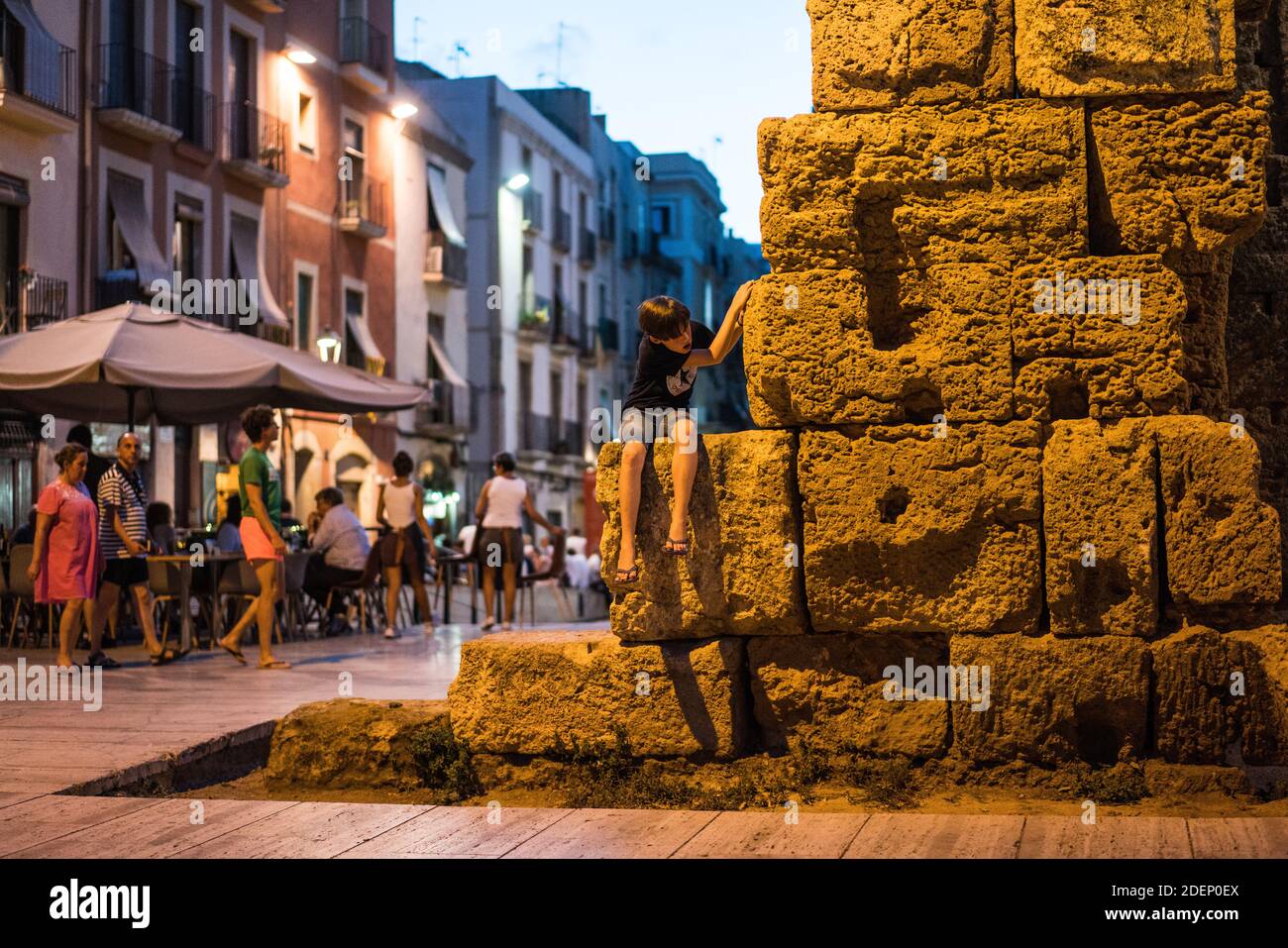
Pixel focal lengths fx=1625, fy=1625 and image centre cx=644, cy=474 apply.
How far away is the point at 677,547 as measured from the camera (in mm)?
6078

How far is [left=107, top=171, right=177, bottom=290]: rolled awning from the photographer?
72.5ft

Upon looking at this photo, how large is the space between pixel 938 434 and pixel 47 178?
693 inches

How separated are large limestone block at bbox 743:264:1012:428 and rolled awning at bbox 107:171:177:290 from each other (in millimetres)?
17320

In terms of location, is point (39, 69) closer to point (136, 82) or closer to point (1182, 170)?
point (136, 82)

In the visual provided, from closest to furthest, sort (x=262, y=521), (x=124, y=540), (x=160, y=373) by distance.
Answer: (x=262, y=521) → (x=124, y=540) → (x=160, y=373)

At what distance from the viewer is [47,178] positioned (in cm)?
2083

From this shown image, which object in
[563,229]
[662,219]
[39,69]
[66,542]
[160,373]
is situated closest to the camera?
[66,542]

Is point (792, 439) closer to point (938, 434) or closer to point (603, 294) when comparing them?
point (938, 434)

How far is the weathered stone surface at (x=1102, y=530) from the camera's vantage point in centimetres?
578

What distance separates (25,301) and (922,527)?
16.5 metres

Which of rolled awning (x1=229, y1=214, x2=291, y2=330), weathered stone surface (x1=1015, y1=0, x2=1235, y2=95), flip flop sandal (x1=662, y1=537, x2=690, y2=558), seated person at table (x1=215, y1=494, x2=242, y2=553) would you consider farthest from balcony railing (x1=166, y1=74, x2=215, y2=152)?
weathered stone surface (x1=1015, y1=0, x2=1235, y2=95)

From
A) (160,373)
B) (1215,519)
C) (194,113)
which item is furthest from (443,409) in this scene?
(1215,519)
